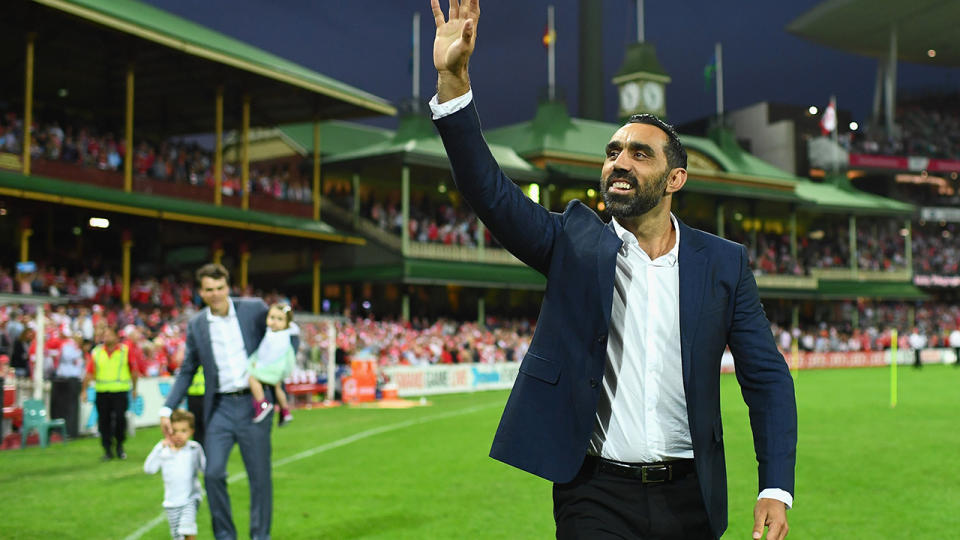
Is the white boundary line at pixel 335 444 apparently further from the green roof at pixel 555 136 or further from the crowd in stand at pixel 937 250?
the crowd in stand at pixel 937 250

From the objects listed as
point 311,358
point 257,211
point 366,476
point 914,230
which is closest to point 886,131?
point 914,230

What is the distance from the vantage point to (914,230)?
72625 mm

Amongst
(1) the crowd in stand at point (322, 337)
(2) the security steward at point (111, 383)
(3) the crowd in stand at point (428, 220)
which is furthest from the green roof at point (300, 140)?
(2) the security steward at point (111, 383)

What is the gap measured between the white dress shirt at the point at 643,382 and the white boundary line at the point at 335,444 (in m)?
6.89

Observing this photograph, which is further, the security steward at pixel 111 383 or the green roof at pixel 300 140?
the green roof at pixel 300 140

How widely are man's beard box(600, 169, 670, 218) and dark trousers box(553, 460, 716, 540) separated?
3.05 ft

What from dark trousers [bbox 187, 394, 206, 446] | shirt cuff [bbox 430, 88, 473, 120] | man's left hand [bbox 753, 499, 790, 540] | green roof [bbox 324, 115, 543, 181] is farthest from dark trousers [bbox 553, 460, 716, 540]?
green roof [bbox 324, 115, 543, 181]

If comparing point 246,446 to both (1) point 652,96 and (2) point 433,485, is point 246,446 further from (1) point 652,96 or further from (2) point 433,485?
(1) point 652,96

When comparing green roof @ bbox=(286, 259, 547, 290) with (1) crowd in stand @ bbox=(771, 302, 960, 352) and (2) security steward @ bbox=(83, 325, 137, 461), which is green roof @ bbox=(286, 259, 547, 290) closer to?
(1) crowd in stand @ bbox=(771, 302, 960, 352)

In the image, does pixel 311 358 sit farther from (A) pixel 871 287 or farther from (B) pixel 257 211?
(A) pixel 871 287

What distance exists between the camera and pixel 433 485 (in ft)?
41.4

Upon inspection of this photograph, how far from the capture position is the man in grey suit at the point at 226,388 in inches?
324

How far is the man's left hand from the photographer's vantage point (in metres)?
3.69

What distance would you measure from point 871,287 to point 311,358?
43.4 m
